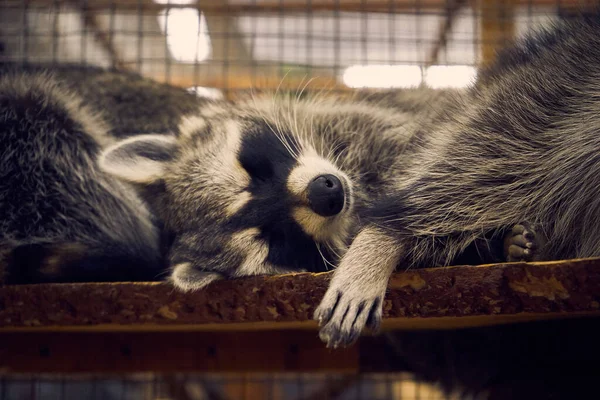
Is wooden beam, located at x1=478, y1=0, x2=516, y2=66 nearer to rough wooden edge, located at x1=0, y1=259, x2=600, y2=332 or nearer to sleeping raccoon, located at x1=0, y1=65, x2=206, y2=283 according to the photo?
rough wooden edge, located at x1=0, y1=259, x2=600, y2=332

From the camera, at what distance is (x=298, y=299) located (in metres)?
1.59

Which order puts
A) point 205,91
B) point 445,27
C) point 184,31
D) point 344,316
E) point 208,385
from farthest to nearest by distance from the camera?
point 208,385 < point 205,91 < point 445,27 < point 184,31 < point 344,316

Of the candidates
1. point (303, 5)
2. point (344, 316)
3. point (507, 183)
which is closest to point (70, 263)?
point (344, 316)

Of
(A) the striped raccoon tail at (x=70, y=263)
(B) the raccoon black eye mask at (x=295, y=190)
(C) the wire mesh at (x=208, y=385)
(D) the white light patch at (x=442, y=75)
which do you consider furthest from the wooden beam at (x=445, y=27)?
(A) the striped raccoon tail at (x=70, y=263)

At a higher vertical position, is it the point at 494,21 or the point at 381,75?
the point at 494,21

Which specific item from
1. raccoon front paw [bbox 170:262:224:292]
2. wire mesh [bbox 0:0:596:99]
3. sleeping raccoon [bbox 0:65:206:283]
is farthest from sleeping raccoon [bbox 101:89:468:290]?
wire mesh [bbox 0:0:596:99]

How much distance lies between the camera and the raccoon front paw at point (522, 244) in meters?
1.51

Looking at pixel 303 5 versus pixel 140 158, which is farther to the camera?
pixel 303 5

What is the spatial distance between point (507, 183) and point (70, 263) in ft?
3.99

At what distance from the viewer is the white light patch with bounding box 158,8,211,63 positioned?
10.0 ft

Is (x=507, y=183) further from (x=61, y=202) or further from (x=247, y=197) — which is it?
(x=61, y=202)

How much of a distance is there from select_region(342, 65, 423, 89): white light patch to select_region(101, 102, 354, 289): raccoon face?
926 millimetres

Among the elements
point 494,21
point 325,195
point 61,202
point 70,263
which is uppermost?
point 494,21

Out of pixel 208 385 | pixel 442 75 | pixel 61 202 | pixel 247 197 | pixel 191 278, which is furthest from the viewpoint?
pixel 208 385
